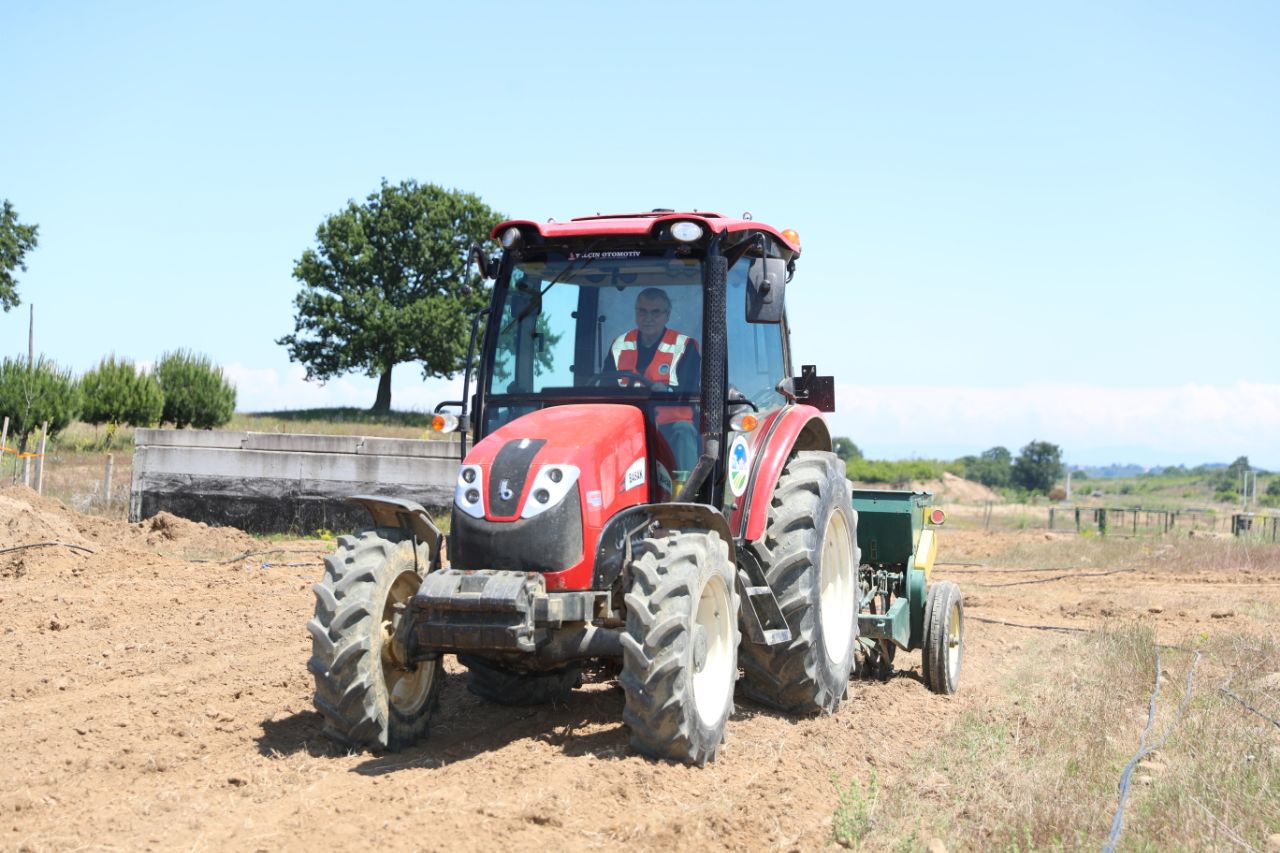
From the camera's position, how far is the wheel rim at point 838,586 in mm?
7801

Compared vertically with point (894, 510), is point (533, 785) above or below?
below

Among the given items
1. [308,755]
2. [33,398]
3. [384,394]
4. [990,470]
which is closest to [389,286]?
[384,394]

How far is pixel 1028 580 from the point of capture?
62.0 feet

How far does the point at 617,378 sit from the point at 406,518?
4.42 ft

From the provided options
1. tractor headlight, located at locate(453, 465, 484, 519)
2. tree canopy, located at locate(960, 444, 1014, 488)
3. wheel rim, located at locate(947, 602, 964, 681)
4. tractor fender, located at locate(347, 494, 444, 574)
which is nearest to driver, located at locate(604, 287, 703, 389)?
tractor headlight, located at locate(453, 465, 484, 519)

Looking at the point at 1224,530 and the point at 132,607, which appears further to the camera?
the point at 1224,530

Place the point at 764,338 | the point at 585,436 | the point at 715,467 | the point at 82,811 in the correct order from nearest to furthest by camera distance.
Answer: the point at 82,811 → the point at 585,436 → the point at 715,467 → the point at 764,338

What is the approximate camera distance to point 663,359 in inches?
264

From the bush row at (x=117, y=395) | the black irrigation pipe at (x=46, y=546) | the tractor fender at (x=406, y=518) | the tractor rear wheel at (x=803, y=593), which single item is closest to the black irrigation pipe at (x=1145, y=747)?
the tractor rear wheel at (x=803, y=593)

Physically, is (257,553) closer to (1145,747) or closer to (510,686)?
(510,686)

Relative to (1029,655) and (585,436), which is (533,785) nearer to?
(585,436)

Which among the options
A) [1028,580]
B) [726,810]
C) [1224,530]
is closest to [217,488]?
[1028,580]

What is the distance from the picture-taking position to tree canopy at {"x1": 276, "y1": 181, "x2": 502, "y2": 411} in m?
49.7

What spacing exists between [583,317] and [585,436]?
114cm
